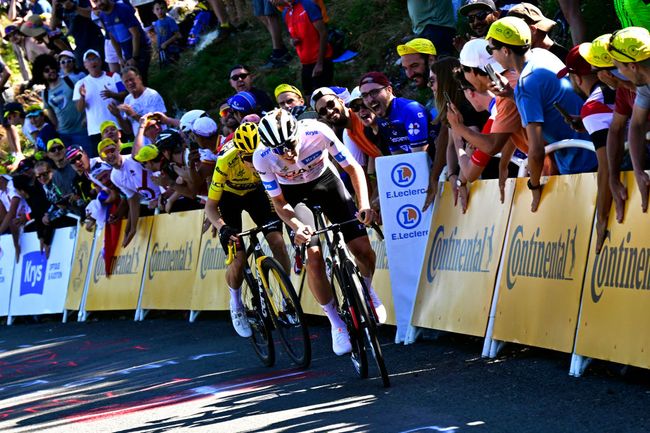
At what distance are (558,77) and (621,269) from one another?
1.53 metres

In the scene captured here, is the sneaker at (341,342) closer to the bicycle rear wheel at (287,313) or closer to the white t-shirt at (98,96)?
the bicycle rear wheel at (287,313)

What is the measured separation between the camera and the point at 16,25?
23.6 meters

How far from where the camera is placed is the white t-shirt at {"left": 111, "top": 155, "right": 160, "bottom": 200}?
15242 millimetres

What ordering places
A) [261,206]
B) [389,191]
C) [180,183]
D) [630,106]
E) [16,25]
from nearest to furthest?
[630,106]
[389,191]
[261,206]
[180,183]
[16,25]

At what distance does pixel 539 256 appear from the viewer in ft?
26.4

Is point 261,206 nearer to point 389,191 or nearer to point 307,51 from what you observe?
point 389,191

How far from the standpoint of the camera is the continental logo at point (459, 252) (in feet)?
29.0

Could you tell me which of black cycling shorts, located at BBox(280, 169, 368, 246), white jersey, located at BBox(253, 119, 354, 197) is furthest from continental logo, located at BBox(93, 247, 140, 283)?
white jersey, located at BBox(253, 119, 354, 197)

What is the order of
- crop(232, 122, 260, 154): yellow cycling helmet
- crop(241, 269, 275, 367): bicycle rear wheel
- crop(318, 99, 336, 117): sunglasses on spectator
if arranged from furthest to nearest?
crop(318, 99, 336, 117): sunglasses on spectator < crop(241, 269, 275, 367): bicycle rear wheel < crop(232, 122, 260, 154): yellow cycling helmet

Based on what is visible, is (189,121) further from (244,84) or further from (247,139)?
(247,139)

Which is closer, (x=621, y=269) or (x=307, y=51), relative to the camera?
(x=621, y=269)

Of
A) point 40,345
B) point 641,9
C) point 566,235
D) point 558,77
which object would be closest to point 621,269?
point 566,235

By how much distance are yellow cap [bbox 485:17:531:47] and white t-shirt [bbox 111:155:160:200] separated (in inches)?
321

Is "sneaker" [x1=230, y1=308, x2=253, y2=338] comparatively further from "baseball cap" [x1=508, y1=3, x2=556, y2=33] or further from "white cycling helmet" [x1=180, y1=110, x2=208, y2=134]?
"white cycling helmet" [x1=180, y1=110, x2=208, y2=134]
